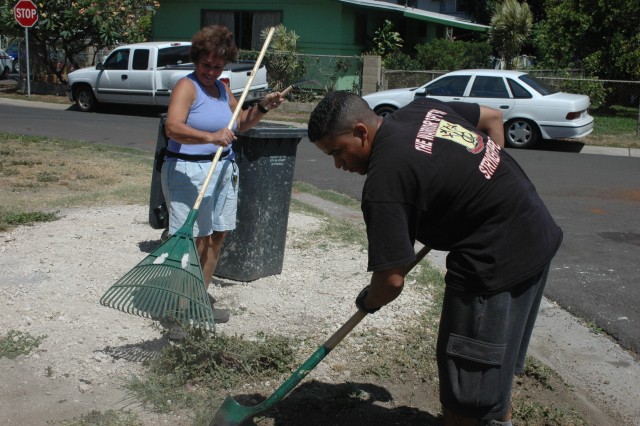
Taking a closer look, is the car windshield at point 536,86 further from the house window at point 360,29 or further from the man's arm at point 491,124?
the man's arm at point 491,124

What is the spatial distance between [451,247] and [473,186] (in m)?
0.27

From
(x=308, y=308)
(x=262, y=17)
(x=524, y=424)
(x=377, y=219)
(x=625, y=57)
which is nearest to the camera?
(x=377, y=219)

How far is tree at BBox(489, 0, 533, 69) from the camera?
75.3ft

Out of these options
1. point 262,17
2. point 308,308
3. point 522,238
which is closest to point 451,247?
point 522,238

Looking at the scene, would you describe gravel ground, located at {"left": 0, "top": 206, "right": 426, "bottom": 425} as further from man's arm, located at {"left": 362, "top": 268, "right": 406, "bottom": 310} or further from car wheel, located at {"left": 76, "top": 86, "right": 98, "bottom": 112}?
car wheel, located at {"left": 76, "top": 86, "right": 98, "bottom": 112}

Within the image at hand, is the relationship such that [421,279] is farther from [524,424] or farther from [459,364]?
[459,364]

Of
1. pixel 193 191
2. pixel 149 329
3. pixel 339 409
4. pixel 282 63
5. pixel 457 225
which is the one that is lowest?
pixel 339 409

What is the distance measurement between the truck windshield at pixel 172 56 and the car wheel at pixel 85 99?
91.3 inches

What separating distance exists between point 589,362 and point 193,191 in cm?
260

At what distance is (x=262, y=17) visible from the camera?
2400 centimetres

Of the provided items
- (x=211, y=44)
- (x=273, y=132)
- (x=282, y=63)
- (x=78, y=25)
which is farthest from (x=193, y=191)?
(x=78, y=25)

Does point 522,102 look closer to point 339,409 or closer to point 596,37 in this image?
point 596,37

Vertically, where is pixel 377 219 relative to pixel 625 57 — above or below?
below

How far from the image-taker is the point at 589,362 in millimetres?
4629
